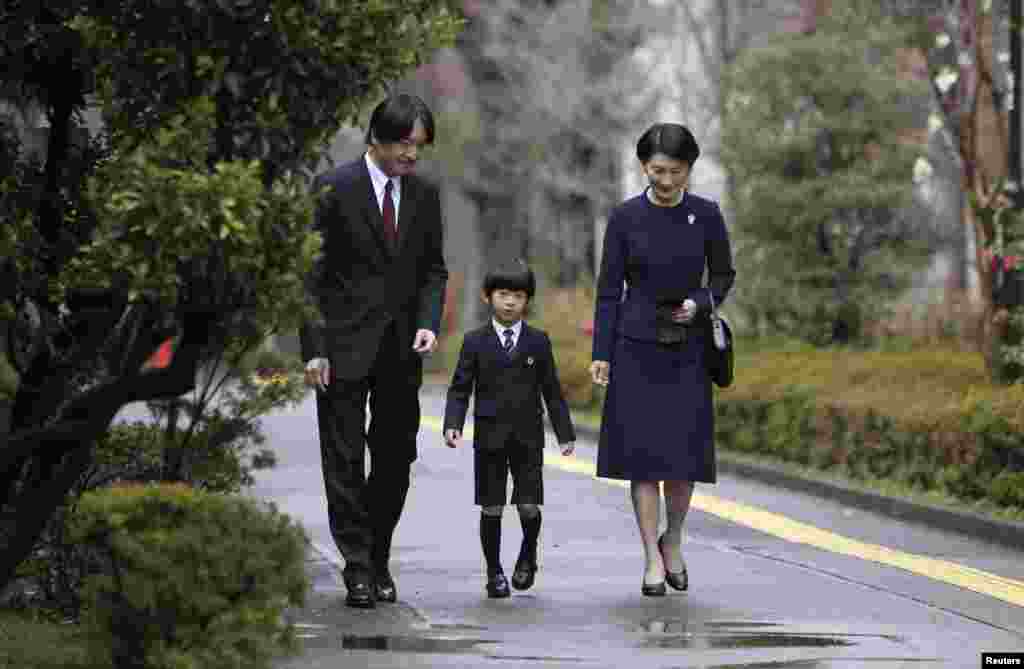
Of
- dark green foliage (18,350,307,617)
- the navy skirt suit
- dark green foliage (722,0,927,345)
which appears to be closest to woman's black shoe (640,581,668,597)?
the navy skirt suit

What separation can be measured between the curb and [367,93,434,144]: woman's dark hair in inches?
208

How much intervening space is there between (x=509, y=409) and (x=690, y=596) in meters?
1.13

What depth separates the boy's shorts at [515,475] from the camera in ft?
35.9

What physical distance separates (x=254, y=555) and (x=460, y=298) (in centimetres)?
3757

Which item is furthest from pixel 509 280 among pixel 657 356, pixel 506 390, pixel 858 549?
pixel 858 549

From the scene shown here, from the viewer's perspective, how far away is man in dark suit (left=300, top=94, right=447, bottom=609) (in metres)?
10.3

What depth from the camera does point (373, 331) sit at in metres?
10.3

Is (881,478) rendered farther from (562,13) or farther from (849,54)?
(562,13)

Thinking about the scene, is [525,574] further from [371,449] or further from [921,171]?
[921,171]

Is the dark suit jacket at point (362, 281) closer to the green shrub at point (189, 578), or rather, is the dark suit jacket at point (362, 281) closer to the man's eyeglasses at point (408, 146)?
the man's eyeglasses at point (408, 146)

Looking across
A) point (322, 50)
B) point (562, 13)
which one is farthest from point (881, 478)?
point (562, 13)

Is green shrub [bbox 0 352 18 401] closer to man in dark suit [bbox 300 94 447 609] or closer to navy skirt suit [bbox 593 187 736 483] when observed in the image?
man in dark suit [bbox 300 94 447 609]

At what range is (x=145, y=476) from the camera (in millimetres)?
10508

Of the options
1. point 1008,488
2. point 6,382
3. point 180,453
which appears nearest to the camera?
point 180,453
